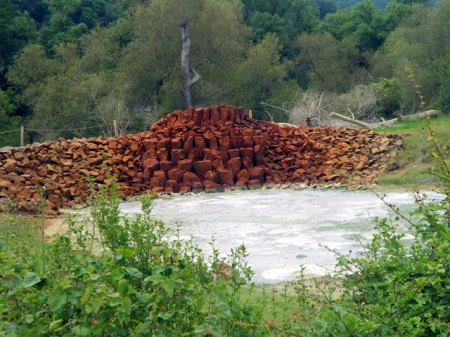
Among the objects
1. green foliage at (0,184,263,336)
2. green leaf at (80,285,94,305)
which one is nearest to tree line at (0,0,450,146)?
green foliage at (0,184,263,336)

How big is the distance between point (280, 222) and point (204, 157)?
4.94 m

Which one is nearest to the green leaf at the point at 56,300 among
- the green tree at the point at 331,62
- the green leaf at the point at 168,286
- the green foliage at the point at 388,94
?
the green leaf at the point at 168,286

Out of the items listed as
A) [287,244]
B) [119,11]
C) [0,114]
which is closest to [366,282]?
[287,244]

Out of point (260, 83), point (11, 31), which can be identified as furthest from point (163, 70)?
point (11, 31)

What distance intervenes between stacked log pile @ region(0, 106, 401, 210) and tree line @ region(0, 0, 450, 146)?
28.0 feet

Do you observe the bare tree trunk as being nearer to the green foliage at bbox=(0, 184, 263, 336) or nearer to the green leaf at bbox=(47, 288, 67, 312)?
the green foliage at bbox=(0, 184, 263, 336)

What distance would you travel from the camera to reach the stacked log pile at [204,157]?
517 inches

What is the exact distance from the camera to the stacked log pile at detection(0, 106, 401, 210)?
13125mm

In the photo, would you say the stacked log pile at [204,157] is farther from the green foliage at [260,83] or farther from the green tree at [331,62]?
the green tree at [331,62]

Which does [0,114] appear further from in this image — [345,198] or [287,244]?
[287,244]

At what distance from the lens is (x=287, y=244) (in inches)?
313

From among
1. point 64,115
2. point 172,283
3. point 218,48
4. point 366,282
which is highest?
point 218,48

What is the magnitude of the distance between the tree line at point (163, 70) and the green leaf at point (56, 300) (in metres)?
20.7

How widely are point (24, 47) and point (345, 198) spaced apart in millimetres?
25228
